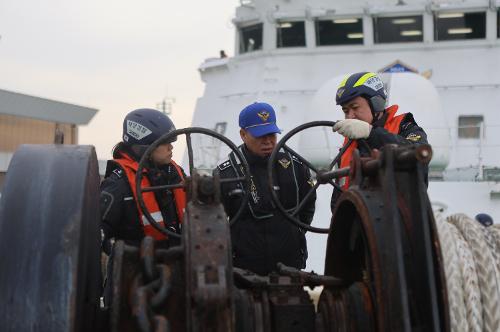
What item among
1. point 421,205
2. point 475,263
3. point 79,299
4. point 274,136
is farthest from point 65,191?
point 274,136

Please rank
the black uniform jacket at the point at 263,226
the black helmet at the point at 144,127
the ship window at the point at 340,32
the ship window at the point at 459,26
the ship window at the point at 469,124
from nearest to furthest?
the black helmet at the point at 144,127 → the black uniform jacket at the point at 263,226 → the ship window at the point at 469,124 → the ship window at the point at 459,26 → the ship window at the point at 340,32

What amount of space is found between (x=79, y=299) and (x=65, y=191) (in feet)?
1.18

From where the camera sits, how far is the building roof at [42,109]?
19.5m

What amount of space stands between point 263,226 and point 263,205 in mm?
112

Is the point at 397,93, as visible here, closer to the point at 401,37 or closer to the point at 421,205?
the point at 401,37

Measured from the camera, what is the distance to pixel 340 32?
579 inches

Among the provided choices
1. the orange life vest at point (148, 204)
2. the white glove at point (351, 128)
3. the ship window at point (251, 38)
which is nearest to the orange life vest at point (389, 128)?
the white glove at point (351, 128)

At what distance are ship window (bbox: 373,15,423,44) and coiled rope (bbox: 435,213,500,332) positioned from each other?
11.7 metres

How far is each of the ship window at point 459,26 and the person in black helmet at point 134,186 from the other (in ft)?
35.5

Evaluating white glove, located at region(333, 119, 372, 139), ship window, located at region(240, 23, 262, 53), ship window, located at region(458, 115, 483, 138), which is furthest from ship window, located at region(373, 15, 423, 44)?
white glove, located at region(333, 119, 372, 139)

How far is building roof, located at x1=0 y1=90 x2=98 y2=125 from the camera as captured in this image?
19.5 metres

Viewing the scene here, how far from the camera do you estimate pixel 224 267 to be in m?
2.46

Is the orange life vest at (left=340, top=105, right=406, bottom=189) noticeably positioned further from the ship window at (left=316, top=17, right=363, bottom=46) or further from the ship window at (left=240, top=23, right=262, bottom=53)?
the ship window at (left=240, top=23, right=262, bottom=53)

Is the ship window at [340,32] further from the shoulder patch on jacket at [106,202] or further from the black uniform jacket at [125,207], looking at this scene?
the shoulder patch on jacket at [106,202]
